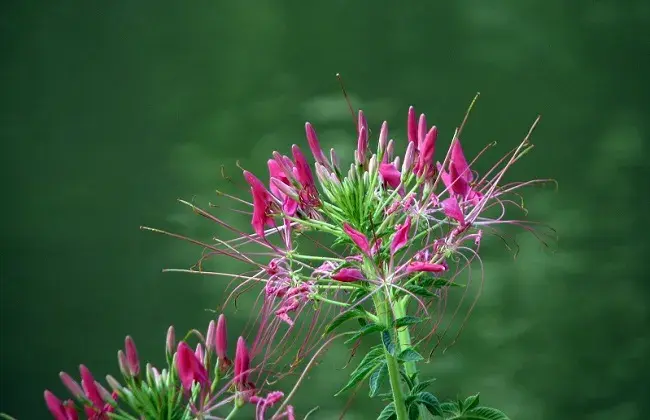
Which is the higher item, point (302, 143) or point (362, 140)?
point (302, 143)

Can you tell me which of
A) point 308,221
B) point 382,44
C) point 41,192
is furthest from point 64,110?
point 308,221

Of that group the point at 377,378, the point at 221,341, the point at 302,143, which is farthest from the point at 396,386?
the point at 302,143

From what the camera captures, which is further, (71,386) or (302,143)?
(302,143)

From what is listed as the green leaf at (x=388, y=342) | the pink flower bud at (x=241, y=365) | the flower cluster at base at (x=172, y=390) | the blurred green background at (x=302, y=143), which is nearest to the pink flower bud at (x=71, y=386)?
the flower cluster at base at (x=172, y=390)

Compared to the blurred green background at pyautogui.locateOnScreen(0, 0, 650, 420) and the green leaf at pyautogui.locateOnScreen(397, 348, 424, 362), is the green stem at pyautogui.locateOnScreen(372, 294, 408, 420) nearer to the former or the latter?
the green leaf at pyautogui.locateOnScreen(397, 348, 424, 362)

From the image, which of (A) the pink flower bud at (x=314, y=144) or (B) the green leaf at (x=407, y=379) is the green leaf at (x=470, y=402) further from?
(A) the pink flower bud at (x=314, y=144)

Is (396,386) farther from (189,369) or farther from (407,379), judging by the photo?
(189,369)

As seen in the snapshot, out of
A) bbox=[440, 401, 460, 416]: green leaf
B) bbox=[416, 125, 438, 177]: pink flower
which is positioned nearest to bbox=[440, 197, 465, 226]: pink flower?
bbox=[416, 125, 438, 177]: pink flower

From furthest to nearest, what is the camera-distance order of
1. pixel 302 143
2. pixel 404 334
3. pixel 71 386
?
pixel 302 143
pixel 404 334
pixel 71 386
